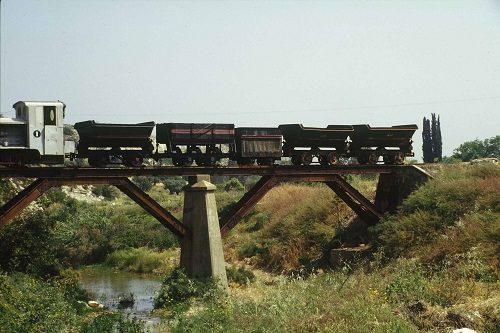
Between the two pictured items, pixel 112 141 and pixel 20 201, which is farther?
pixel 112 141

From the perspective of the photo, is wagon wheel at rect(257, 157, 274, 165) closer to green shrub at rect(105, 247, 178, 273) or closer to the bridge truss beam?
the bridge truss beam

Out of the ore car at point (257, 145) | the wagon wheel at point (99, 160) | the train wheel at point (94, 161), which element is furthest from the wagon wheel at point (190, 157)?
the train wheel at point (94, 161)

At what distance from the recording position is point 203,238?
2562 centimetres

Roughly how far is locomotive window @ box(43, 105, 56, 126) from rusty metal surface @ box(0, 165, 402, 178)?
2.20 meters

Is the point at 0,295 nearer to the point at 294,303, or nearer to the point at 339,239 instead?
the point at 294,303

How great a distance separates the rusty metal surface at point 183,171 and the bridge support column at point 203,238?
2.40ft

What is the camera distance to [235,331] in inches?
666

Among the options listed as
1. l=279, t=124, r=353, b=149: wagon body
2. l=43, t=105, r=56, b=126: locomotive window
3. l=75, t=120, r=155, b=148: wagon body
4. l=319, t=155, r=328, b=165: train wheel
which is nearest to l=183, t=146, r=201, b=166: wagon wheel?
l=75, t=120, r=155, b=148: wagon body

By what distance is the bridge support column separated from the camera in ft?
83.5

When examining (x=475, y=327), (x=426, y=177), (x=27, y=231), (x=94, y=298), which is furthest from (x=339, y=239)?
(x=475, y=327)

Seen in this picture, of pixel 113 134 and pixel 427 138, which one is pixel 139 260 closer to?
pixel 113 134

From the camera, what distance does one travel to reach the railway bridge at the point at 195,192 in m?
23.0

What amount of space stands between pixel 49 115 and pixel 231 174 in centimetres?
727

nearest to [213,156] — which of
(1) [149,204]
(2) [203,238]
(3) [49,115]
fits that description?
(2) [203,238]
